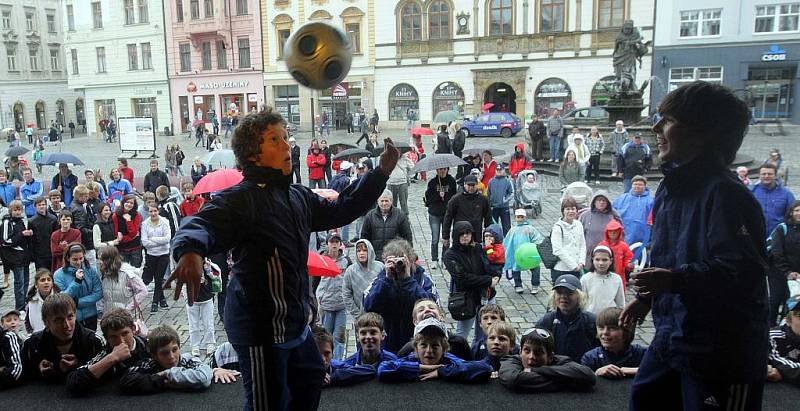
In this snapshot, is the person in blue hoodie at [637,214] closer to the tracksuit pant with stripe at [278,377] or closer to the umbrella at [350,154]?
the tracksuit pant with stripe at [278,377]

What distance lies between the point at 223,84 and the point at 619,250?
124 ft

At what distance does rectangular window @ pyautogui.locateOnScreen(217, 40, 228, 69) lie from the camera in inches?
1614

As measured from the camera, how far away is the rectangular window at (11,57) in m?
49.4

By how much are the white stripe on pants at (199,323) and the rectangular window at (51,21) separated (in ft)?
182

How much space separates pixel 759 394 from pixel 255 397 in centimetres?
217

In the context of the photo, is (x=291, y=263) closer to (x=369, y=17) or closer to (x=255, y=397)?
Answer: (x=255, y=397)

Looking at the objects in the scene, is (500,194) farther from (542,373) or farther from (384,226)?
(542,373)

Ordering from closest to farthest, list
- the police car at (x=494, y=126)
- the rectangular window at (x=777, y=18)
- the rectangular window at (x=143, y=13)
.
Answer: the police car at (x=494, y=126)
the rectangular window at (x=777, y=18)
the rectangular window at (x=143, y=13)

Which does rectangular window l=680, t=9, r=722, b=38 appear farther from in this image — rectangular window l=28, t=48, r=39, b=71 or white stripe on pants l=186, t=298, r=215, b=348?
rectangular window l=28, t=48, r=39, b=71

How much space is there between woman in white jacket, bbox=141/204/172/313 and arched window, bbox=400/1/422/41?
30.6 metres

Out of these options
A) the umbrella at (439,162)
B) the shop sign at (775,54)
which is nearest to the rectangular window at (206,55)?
the shop sign at (775,54)

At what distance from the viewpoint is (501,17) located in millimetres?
35688

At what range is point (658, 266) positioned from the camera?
268 centimetres

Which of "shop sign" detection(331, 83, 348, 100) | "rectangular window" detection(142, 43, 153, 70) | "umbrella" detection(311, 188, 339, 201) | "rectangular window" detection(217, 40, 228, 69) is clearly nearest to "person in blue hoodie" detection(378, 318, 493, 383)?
"umbrella" detection(311, 188, 339, 201)
